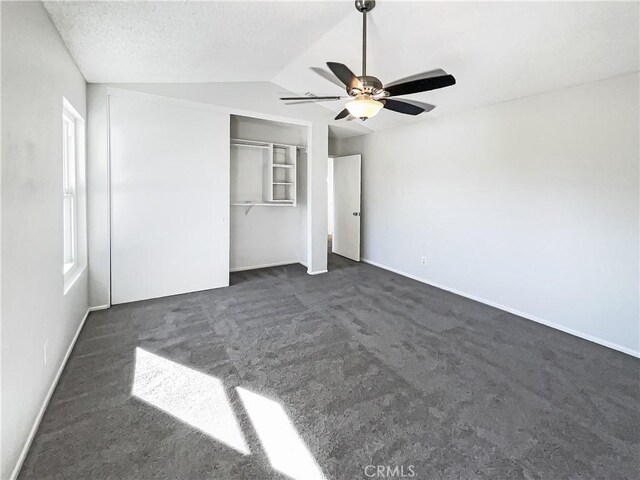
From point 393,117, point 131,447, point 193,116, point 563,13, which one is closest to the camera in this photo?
point 131,447

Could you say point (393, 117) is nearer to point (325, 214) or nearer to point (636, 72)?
point (325, 214)

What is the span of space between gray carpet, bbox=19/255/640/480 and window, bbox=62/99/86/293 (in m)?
0.68

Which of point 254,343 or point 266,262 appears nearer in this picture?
point 254,343

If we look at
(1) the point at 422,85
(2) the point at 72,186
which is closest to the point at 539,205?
(1) the point at 422,85

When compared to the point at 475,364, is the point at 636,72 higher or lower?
higher

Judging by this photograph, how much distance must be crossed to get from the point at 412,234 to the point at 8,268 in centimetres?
473

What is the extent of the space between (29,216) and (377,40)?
3143mm

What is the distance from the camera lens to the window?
311 centimetres

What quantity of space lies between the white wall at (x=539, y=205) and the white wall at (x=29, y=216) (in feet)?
14.2

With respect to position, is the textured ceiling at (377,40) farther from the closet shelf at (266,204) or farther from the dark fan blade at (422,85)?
the closet shelf at (266,204)

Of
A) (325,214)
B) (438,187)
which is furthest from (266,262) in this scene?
(438,187)

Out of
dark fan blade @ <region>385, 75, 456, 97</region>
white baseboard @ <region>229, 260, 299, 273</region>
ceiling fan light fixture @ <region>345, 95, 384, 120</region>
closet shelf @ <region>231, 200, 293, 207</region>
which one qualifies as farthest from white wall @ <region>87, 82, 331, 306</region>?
dark fan blade @ <region>385, 75, 456, 97</region>

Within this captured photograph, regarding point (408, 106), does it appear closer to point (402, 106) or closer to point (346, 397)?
point (402, 106)

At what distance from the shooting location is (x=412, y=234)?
5133mm
